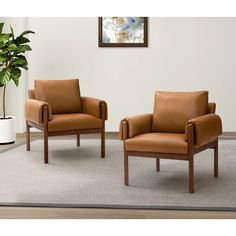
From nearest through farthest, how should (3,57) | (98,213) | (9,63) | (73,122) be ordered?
(98,213), (73,122), (3,57), (9,63)

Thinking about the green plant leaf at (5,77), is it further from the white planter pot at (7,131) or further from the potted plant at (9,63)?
the white planter pot at (7,131)

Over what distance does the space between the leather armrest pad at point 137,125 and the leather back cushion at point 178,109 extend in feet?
0.23

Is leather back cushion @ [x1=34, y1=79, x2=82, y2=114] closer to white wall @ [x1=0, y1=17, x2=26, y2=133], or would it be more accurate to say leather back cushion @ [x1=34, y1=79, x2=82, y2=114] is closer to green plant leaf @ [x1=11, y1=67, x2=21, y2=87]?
green plant leaf @ [x1=11, y1=67, x2=21, y2=87]

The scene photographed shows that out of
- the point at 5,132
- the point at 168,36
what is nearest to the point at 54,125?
the point at 5,132

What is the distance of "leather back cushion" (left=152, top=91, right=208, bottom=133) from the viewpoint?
370 centimetres

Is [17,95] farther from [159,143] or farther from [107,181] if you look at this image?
[159,143]

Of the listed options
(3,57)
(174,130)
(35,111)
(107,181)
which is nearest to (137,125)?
(174,130)

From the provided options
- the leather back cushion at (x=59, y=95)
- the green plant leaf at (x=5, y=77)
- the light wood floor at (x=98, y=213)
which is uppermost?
the green plant leaf at (x=5, y=77)

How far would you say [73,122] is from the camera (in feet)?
14.6

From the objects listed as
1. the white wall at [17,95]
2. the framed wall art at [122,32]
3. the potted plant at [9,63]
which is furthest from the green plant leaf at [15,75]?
the framed wall art at [122,32]

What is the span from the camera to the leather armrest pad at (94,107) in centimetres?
463

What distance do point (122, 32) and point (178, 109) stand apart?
284 centimetres

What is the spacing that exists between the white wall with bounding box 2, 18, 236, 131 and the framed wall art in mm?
89

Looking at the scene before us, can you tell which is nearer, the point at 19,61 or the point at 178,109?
the point at 178,109
